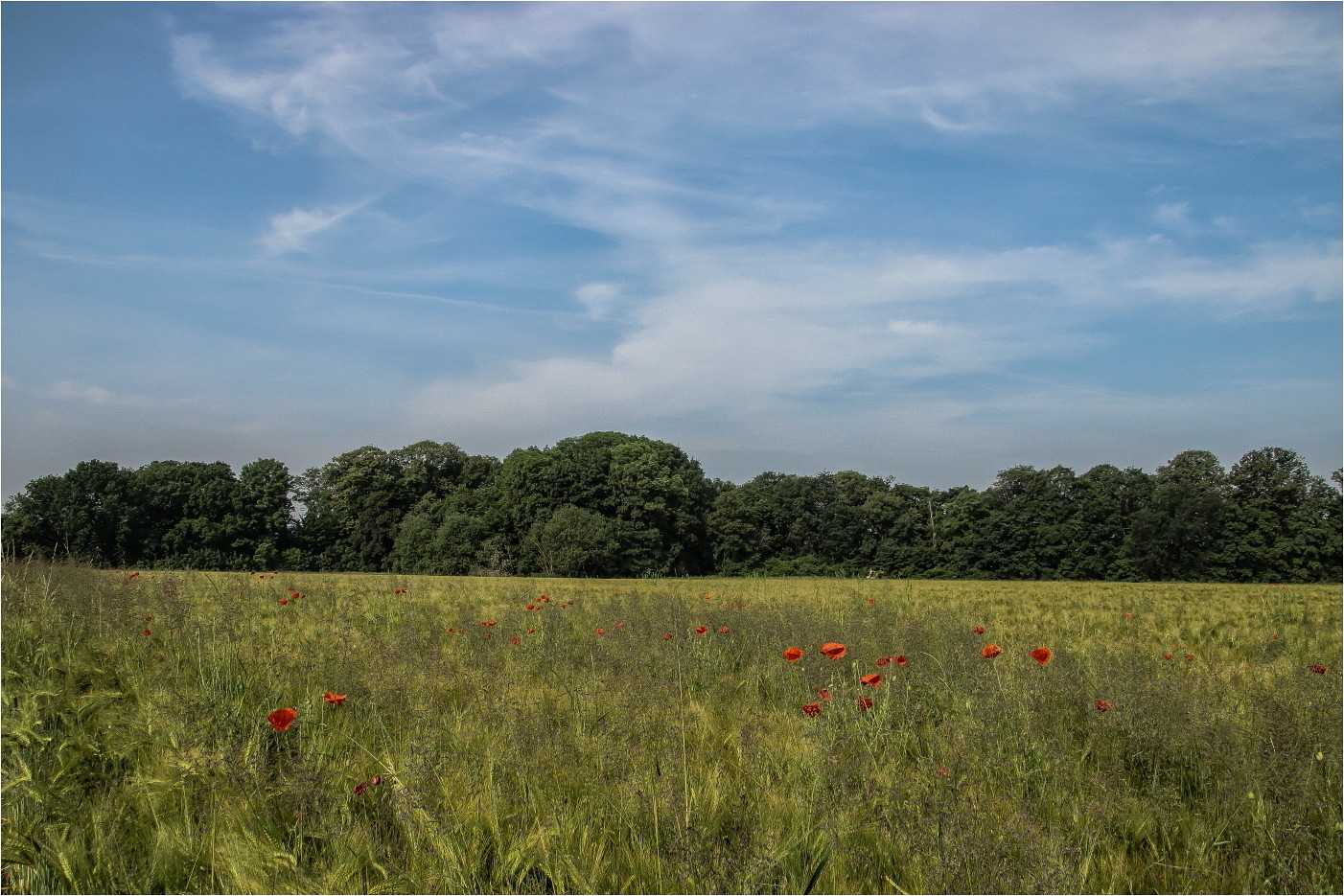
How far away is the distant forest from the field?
37.0 metres

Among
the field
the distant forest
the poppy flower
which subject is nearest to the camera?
the field

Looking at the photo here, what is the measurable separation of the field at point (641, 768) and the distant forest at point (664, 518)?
121 feet

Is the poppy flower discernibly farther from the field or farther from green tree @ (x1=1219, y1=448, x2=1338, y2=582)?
green tree @ (x1=1219, y1=448, x2=1338, y2=582)

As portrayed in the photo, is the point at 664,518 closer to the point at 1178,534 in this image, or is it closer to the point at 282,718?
the point at 1178,534

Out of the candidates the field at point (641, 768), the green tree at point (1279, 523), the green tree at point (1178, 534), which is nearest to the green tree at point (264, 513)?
the field at point (641, 768)

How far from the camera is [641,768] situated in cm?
339

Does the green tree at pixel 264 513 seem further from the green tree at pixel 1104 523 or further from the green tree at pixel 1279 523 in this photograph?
the green tree at pixel 1279 523

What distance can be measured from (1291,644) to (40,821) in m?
Answer: 10.3

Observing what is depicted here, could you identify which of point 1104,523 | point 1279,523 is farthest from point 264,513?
point 1279,523

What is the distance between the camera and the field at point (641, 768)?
282 centimetres

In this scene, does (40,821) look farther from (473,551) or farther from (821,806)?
(473,551)

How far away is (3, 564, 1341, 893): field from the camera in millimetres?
2820

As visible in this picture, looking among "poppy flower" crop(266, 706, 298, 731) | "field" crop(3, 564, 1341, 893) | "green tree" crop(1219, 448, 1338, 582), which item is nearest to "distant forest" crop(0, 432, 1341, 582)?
"green tree" crop(1219, 448, 1338, 582)

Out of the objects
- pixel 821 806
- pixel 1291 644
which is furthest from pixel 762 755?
pixel 1291 644
